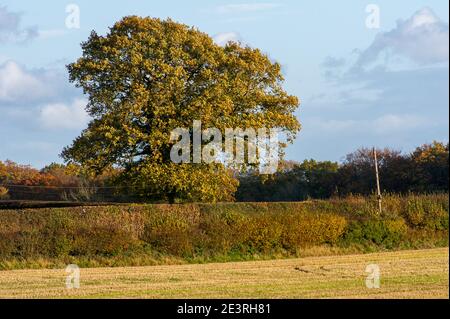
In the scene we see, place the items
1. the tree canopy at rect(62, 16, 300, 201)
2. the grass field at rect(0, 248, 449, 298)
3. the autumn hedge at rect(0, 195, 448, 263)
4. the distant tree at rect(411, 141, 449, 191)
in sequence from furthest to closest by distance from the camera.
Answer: the distant tree at rect(411, 141, 449, 191) → the tree canopy at rect(62, 16, 300, 201) → the autumn hedge at rect(0, 195, 448, 263) → the grass field at rect(0, 248, 449, 298)

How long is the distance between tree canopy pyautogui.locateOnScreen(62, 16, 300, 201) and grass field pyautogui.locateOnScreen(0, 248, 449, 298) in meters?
15.8

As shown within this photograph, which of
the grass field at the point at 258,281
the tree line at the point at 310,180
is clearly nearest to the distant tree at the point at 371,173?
the tree line at the point at 310,180

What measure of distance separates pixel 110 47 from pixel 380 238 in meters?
19.1

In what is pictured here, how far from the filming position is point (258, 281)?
2856cm

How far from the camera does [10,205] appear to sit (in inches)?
2222

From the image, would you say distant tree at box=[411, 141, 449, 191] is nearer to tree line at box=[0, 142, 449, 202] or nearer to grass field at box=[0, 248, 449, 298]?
tree line at box=[0, 142, 449, 202]

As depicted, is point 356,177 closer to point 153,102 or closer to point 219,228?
point 153,102

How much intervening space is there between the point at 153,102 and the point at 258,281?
86.9 feet

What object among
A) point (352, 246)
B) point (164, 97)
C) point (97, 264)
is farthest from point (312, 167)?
point (97, 264)

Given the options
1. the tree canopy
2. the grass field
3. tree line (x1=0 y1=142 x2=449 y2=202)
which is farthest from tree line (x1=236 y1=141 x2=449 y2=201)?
the grass field

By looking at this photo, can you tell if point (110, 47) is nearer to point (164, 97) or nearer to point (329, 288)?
point (164, 97)

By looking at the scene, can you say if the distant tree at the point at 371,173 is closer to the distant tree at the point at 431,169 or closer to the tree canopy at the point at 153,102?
the distant tree at the point at 431,169

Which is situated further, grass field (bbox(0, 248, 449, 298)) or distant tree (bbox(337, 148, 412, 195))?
distant tree (bbox(337, 148, 412, 195))

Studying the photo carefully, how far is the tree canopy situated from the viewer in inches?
2106
